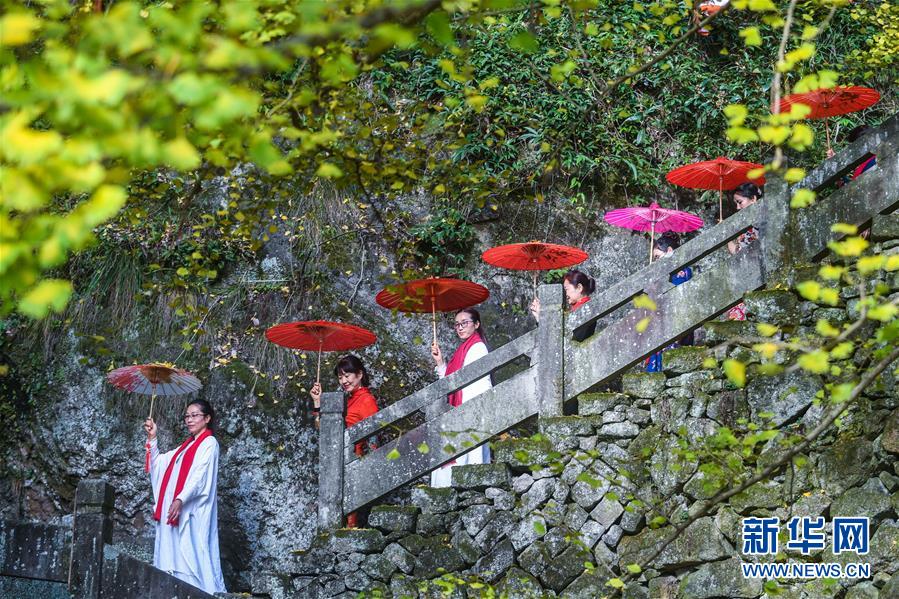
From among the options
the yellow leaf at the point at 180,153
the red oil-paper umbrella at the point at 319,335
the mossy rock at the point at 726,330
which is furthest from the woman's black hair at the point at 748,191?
the yellow leaf at the point at 180,153

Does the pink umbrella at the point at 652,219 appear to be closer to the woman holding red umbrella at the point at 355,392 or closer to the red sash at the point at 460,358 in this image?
the red sash at the point at 460,358

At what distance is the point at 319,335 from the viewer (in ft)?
26.8

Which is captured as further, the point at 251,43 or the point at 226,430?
the point at 226,430

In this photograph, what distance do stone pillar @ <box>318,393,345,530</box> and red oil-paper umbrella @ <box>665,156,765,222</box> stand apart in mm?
3531

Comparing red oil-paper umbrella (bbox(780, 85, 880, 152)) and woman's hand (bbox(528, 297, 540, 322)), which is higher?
red oil-paper umbrella (bbox(780, 85, 880, 152))

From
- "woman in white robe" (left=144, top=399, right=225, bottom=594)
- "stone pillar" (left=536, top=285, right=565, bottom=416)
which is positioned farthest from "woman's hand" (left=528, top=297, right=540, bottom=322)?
"woman in white robe" (left=144, top=399, right=225, bottom=594)

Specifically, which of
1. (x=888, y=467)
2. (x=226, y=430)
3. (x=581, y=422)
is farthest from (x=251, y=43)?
(x=226, y=430)

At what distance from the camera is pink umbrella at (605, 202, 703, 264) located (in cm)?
878

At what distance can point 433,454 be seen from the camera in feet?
23.6

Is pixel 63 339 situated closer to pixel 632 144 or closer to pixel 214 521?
pixel 214 521

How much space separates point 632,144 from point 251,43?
7.57 m

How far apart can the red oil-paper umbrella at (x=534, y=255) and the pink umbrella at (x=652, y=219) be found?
744 millimetres

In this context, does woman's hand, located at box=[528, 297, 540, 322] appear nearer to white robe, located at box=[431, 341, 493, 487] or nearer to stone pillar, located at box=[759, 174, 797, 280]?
white robe, located at box=[431, 341, 493, 487]
